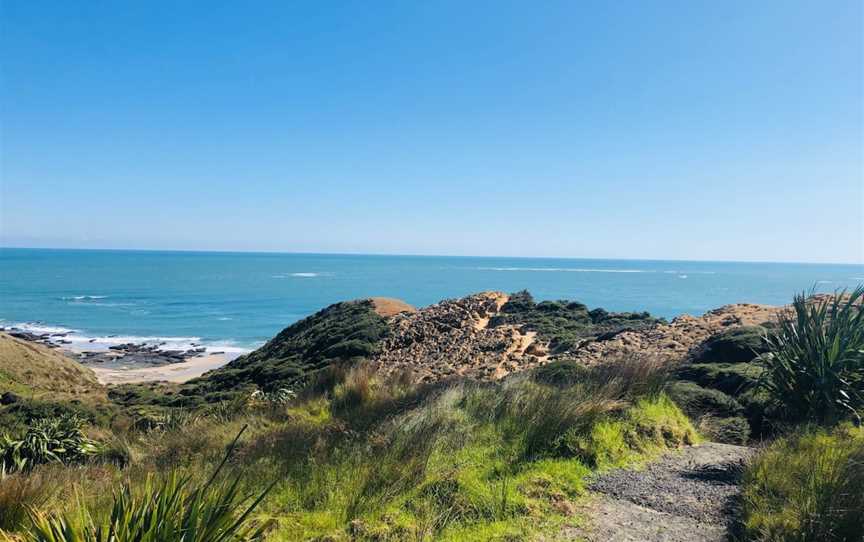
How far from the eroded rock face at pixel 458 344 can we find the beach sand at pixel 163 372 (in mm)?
14564

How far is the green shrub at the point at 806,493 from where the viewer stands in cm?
374

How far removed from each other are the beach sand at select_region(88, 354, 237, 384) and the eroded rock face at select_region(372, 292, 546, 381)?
1456 cm

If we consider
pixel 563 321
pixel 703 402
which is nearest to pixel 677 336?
pixel 563 321

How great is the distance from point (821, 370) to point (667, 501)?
4061 millimetres

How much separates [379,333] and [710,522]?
2060 cm

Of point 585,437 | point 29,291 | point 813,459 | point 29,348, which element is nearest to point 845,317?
point 813,459

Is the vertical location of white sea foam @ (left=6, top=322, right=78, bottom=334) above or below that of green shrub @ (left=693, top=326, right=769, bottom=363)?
below

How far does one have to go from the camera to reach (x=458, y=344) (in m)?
21.4

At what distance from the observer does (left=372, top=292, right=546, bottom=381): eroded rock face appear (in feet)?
55.4

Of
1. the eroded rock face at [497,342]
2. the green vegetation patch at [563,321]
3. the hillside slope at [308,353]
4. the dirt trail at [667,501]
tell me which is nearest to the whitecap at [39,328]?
the hillside slope at [308,353]

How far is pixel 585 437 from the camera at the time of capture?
623 cm

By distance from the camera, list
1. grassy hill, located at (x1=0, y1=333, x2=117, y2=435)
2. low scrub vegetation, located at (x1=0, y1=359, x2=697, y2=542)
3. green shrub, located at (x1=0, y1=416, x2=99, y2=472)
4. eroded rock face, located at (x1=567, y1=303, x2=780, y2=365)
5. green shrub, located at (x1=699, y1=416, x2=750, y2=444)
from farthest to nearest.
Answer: grassy hill, located at (x1=0, y1=333, x2=117, y2=435) < eroded rock face, located at (x1=567, y1=303, x2=780, y2=365) < green shrub, located at (x1=0, y1=416, x2=99, y2=472) < green shrub, located at (x1=699, y1=416, x2=750, y2=444) < low scrub vegetation, located at (x1=0, y1=359, x2=697, y2=542)

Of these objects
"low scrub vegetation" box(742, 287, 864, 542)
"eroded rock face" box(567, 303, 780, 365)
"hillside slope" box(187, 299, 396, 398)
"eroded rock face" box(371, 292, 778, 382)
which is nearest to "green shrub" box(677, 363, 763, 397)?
"low scrub vegetation" box(742, 287, 864, 542)

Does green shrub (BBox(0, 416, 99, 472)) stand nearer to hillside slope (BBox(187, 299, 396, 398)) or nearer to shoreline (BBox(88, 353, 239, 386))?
hillside slope (BBox(187, 299, 396, 398))
